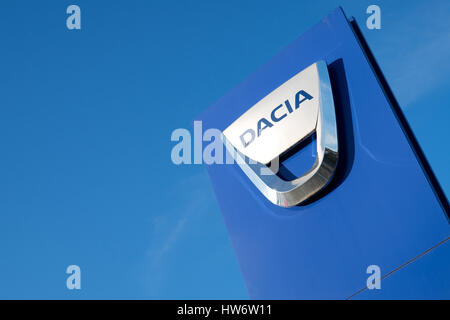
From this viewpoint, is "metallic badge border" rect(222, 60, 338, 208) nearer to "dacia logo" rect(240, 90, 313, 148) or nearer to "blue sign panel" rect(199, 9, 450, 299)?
"blue sign panel" rect(199, 9, 450, 299)

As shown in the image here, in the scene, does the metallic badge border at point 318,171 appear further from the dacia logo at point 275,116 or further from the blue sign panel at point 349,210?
the dacia logo at point 275,116

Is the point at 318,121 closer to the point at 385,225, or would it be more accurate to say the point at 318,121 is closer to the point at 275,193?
the point at 275,193

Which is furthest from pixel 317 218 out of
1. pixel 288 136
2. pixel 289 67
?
pixel 289 67

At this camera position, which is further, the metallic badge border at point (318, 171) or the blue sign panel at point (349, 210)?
the metallic badge border at point (318, 171)

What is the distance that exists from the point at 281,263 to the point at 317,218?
675 mm

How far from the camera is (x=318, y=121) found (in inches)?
206

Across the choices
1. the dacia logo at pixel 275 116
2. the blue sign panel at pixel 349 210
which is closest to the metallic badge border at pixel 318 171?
the blue sign panel at pixel 349 210

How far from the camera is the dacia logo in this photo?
553 centimetres

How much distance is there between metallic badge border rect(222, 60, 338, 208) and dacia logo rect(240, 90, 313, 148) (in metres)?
0.26

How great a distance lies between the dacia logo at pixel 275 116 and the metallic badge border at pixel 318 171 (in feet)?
0.85

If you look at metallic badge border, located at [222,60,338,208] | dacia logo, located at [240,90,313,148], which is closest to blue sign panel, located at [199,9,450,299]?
metallic badge border, located at [222,60,338,208]

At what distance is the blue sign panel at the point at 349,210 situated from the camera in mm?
4309

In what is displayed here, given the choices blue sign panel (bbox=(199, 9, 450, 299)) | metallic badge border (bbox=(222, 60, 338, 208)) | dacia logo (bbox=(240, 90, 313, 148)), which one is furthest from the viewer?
dacia logo (bbox=(240, 90, 313, 148))

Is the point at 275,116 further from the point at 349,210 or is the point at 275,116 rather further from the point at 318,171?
the point at 349,210
